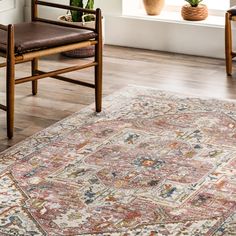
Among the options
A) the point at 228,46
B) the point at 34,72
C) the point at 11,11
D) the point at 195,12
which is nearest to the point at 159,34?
the point at 195,12

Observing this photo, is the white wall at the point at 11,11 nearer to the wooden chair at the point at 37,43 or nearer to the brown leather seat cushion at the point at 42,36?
the wooden chair at the point at 37,43

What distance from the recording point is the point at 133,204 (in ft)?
7.97

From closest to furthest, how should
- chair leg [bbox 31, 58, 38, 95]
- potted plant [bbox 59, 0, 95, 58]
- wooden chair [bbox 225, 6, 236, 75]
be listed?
chair leg [bbox 31, 58, 38, 95]
wooden chair [bbox 225, 6, 236, 75]
potted plant [bbox 59, 0, 95, 58]

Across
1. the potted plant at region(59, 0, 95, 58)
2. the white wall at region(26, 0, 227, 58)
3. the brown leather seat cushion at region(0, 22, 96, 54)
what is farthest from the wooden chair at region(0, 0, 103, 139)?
the white wall at region(26, 0, 227, 58)

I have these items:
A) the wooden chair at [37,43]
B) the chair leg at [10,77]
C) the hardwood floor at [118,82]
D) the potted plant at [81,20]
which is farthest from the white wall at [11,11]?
the chair leg at [10,77]

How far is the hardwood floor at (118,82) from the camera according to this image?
131 inches

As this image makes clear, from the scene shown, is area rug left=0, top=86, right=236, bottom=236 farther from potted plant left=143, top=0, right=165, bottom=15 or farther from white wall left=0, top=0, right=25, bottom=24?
white wall left=0, top=0, right=25, bottom=24

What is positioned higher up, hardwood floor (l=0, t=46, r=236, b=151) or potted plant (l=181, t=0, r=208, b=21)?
→ potted plant (l=181, t=0, r=208, b=21)

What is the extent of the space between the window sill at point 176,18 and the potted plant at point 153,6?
3 cm

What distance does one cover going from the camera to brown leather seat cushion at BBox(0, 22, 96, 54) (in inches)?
116

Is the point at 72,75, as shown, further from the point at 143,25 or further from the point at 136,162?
the point at 136,162

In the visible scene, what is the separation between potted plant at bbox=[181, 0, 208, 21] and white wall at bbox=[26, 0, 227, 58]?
6 cm

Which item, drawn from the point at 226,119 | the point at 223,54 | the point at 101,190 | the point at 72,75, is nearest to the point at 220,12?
the point at 223,54

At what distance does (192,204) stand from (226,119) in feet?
3.00
